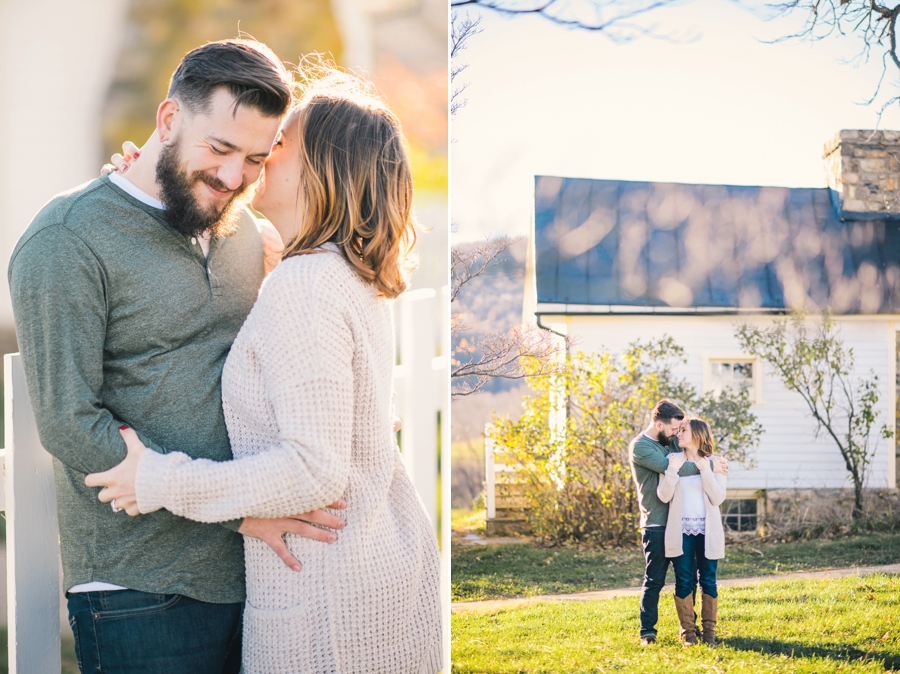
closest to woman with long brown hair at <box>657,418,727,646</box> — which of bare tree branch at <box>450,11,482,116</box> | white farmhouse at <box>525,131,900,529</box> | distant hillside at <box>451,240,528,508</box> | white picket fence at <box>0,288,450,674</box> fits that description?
white farmhouse at <box>525,131,900,529</box>

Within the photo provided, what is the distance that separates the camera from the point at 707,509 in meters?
2.43

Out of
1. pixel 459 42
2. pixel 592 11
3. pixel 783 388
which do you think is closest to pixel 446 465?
pixel 783 388

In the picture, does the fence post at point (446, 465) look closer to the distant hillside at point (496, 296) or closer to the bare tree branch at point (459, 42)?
the distant hillside at point (496, 296)

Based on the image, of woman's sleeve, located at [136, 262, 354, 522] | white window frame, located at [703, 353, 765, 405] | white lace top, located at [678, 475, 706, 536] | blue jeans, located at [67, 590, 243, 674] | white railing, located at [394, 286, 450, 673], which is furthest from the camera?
white railing, located at [394, 286, 450, 673]

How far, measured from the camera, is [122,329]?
1451mm

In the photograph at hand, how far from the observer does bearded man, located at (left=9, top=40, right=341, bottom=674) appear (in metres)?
1.34

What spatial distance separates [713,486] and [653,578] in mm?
404

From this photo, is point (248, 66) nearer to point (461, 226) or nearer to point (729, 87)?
point (461, 226)

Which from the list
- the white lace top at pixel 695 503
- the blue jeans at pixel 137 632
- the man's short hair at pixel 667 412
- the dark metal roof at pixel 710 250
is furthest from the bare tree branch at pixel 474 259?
the blue jeans at pixel 137 632

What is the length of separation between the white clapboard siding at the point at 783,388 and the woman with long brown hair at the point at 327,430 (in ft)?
4.27

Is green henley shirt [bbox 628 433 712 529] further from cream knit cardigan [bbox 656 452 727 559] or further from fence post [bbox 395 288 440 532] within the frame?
fence post [bbox 395 288 440 532]

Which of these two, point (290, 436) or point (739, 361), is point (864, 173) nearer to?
point (739, 361)

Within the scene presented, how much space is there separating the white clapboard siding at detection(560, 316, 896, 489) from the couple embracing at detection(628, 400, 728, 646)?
21cm

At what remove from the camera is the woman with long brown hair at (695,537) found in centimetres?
243
